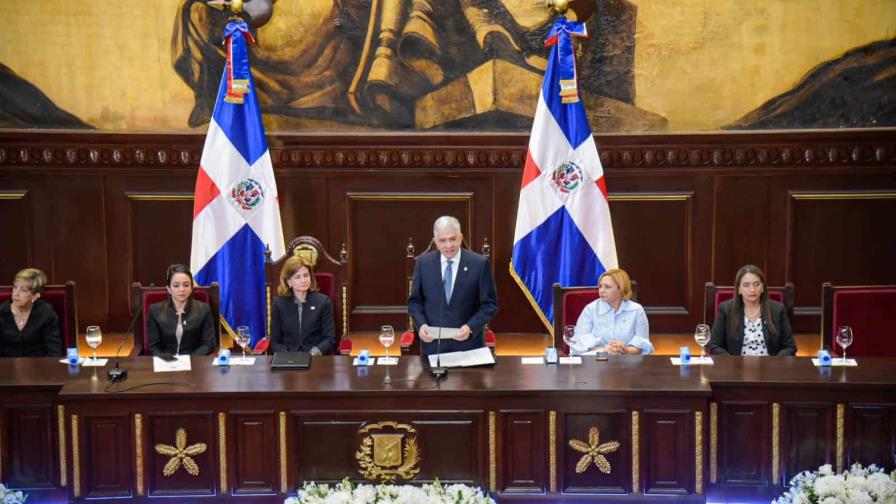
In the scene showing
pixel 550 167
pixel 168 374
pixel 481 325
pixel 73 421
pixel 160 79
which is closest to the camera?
pixel 73 421

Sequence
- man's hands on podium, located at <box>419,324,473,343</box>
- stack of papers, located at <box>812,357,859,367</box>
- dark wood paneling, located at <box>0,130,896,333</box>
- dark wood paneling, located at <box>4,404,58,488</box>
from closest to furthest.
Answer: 1. dark wood paneling, located at <box>4,404,58,488</box>
2. stack of papers, located at <box>812,357,859,367</box>
3. man's hands on podium, located at <box>419,324,473,343</box>
4. dark wood paneling, located at <box>0,130,896,333</box>

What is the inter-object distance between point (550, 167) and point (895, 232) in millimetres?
2810

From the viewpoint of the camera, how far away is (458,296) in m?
5.42

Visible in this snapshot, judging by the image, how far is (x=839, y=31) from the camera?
7418 mm

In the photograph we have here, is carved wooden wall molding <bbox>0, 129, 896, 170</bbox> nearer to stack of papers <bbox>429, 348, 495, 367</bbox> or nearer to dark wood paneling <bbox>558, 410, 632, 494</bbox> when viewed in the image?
stack of papers <bbox>429, 348, 495, 367</bbox>

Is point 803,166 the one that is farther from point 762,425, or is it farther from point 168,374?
point 168,374

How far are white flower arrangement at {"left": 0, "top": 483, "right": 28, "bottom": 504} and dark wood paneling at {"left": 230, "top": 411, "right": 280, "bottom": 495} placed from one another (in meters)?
0.88

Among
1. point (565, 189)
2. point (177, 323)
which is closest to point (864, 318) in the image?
point (565, 189)

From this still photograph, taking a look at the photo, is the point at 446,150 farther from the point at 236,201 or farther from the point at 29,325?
the point at 29,325

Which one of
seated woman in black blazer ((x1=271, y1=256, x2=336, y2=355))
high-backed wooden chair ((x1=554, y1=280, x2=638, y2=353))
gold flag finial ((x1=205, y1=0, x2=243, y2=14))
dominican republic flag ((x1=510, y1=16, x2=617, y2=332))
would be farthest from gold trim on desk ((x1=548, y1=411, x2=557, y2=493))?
gold flag finial ((x1=205, y1=0, x2=243, y2=14))

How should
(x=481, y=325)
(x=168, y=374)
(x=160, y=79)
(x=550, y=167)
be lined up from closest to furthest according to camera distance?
(x=168, y=374)
(x=481, y=325)
(x=550, y=167)
(x=160, y=79)

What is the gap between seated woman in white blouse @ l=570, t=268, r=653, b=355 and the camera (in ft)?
17.5

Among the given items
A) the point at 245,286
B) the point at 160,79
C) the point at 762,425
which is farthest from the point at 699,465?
the point at 160,79

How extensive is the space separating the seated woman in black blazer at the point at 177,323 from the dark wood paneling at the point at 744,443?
2.80m
